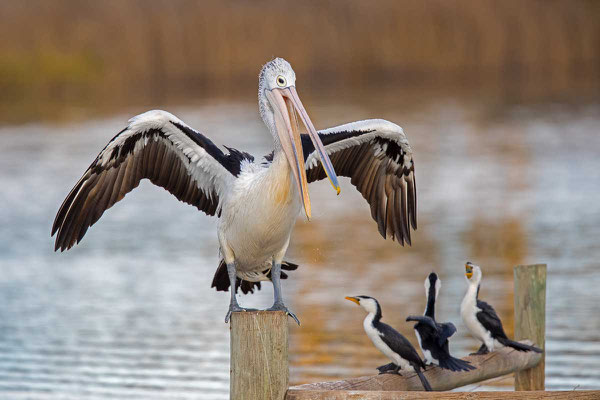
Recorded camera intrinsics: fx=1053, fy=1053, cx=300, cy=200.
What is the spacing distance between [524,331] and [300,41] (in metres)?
25.6

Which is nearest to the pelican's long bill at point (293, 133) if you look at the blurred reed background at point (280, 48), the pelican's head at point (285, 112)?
the pelican's head at point (285, 112)

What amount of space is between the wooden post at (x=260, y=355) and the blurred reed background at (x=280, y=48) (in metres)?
23.1

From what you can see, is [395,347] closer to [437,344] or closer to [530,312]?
[437,344]

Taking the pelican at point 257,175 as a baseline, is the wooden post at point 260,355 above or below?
below

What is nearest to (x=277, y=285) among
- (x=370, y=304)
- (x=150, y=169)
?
(x=370, y=304)

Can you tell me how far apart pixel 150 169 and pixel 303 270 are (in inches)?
237

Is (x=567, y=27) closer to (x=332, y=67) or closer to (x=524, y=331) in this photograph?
(x=332, y=67)

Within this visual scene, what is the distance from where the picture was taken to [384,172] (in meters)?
5.82

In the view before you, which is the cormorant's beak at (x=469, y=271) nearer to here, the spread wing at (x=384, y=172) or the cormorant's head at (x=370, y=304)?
the spread wing at (x=384, y=172)

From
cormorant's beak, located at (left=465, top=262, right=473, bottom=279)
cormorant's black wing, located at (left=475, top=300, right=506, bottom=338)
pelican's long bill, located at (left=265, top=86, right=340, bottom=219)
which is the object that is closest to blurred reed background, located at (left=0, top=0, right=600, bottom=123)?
cormorant's beak, located at (left=465, top=262, right=473, bottom=279)

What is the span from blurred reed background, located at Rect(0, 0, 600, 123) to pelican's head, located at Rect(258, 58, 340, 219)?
22262mm

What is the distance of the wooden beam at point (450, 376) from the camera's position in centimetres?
458

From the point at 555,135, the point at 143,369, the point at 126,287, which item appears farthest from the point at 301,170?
the point at 555,135

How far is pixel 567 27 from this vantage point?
3334 centimetres
